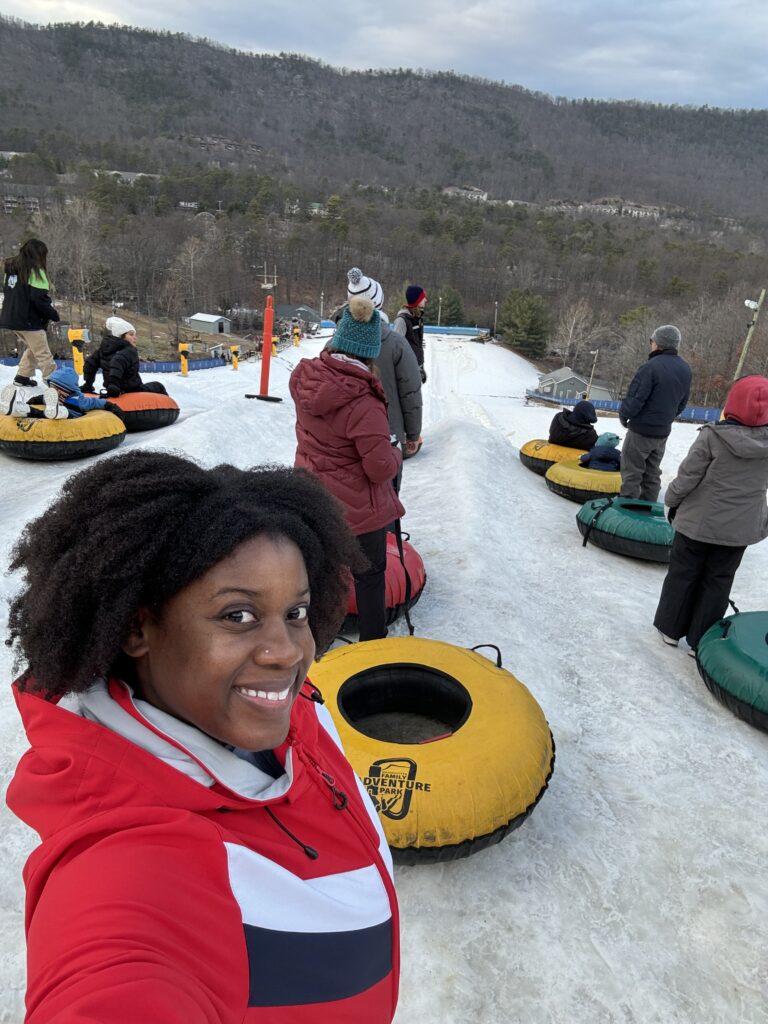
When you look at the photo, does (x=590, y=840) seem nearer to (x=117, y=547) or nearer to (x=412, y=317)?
(x=117, y=547)

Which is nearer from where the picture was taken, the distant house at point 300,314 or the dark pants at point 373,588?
the dark pants at point 373,588

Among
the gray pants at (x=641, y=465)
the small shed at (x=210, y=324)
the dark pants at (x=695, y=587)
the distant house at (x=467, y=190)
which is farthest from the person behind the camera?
the distant house at (x=467, y=190)

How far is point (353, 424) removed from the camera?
313 centimetres

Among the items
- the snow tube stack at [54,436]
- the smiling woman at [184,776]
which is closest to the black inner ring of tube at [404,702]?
the smiling woman at [184,776]

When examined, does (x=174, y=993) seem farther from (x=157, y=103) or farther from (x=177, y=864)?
(x=157, y=103)

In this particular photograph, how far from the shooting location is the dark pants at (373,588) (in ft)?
11.3

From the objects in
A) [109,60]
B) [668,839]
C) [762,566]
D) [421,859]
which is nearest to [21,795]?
[421,859]

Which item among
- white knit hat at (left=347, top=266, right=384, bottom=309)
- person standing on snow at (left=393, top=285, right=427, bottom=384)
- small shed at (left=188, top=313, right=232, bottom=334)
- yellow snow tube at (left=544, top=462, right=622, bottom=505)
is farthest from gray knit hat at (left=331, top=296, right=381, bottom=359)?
small shed at (left=188, top=313, right=232, bottom=334)

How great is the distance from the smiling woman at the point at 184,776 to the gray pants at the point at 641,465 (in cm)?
571

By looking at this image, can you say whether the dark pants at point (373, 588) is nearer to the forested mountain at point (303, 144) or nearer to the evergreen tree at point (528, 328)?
the evergreen tree at point (528, 328)

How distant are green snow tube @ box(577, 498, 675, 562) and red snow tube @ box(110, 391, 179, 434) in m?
5.65

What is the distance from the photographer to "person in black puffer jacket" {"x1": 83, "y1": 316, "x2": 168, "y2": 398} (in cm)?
769

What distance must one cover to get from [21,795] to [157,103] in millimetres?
223283

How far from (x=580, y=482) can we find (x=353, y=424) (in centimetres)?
486
